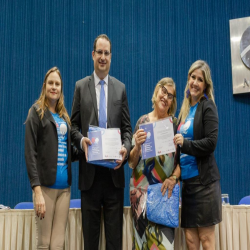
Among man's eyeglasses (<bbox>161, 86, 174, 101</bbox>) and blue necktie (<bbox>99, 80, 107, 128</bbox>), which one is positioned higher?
man's eyeglasses (<bbox>161, 86, 174, 101</bbox>)

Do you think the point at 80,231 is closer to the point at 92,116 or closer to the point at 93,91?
the point at 92,116

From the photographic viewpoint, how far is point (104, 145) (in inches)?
96.3

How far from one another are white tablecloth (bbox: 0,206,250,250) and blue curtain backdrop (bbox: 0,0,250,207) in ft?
7.06

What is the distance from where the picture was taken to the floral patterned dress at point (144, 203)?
7.89ft

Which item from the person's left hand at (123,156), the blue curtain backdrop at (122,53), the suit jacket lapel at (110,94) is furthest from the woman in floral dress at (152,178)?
the blue curtain backdrop at (122,53)

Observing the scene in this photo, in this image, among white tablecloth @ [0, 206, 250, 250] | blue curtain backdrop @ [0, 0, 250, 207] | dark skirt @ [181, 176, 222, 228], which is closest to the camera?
dark skirt @ [181, 176, 222, 228]

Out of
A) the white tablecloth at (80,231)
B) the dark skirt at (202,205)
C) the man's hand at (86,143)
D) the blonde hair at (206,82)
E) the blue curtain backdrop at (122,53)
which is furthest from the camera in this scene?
the blue curtain backdrop at (122,53)

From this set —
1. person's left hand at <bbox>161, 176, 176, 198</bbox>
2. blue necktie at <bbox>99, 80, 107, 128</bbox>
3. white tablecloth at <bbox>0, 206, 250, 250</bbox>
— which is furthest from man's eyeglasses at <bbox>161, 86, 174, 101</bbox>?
white tablecloth at <bbox>0, 206, 250, 250</bbox>

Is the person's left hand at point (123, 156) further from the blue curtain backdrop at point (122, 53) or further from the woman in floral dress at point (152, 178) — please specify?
the blue curtain backdrop at point (122, 53)

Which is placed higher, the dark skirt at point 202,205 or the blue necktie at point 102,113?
the blue necktie at point 102,113

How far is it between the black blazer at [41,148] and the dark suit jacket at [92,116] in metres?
0.14

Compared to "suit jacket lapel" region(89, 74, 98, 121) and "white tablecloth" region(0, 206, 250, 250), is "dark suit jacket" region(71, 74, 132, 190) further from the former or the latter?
"white tablecloth" region(0, 206, 250, 250)

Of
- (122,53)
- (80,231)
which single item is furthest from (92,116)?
(122,53)

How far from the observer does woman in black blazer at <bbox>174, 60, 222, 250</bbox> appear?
238 centimetres
